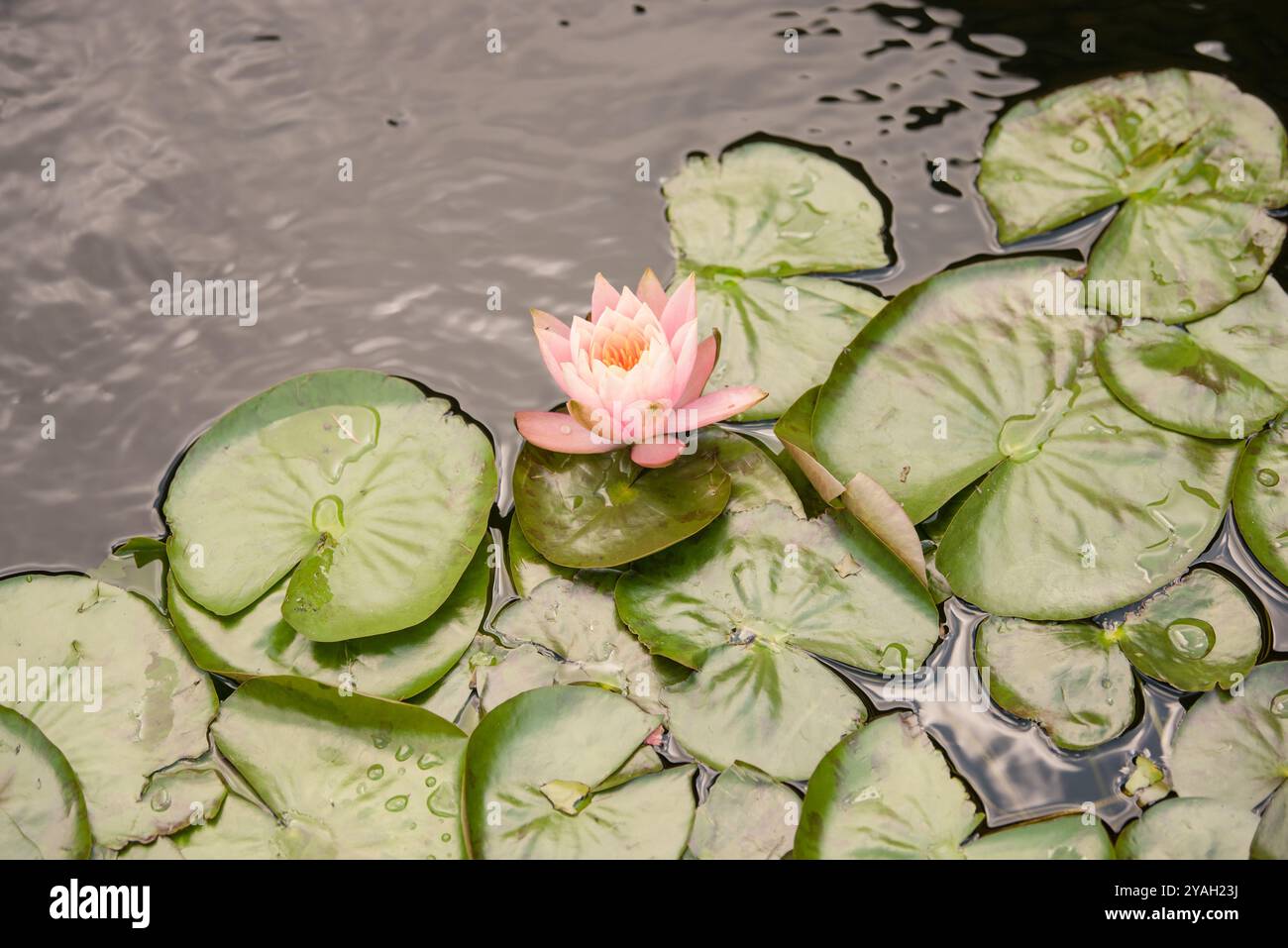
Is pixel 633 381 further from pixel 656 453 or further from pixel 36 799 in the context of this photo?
pixel 36 799

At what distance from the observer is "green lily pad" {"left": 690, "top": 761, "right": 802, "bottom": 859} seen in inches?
71.1

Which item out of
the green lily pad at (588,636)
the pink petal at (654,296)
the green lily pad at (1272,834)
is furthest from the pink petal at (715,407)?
the green lily pad at (1272,834)

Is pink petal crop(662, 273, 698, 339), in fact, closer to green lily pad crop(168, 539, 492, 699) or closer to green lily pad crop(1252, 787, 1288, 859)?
green lily pad crop(168, 539, 492, 699)

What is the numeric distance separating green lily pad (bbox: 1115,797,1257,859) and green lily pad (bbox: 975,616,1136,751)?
0.55ft

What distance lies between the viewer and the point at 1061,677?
6.38 ft

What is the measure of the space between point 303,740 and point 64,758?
0.45 meters

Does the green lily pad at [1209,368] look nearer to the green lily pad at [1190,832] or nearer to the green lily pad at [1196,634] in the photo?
the green lily pad at [1196,634]

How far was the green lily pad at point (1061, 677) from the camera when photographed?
1.91m

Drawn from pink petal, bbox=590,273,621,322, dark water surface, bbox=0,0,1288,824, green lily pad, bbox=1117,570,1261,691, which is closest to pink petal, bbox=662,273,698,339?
pink petal, bbox=590,273,621,322

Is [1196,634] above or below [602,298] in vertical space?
below

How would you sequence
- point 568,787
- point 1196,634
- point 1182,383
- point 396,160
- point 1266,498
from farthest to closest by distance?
point 396,160 < point 1182,383 < point 1266,498 < point 1196,634 < point 568,787

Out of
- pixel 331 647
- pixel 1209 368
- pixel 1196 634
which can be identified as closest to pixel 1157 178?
pixel 1209 368

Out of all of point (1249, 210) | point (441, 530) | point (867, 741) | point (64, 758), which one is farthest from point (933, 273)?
point (64, 758)

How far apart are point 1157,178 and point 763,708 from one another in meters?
1.73
